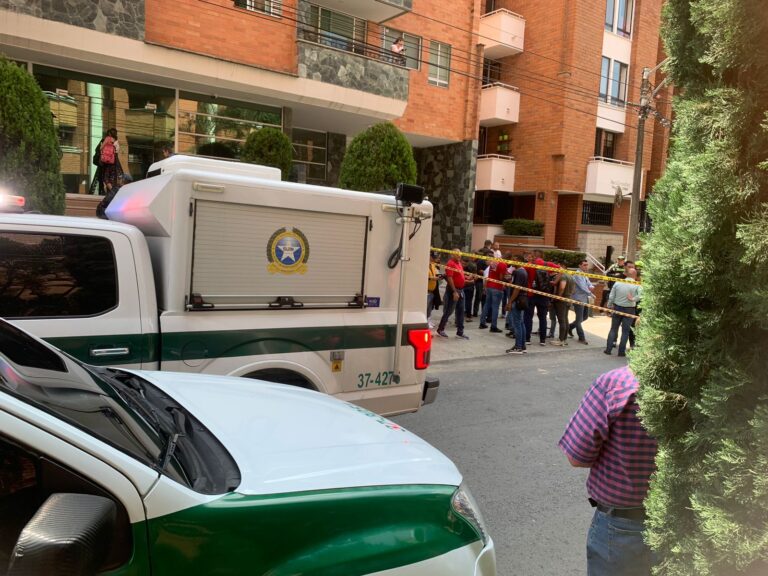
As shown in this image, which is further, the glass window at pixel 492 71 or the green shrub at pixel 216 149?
the glass window at pixel 492 71

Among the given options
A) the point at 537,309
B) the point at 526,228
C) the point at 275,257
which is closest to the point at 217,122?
the point at 537,309

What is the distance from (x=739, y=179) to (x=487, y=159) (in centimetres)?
2268

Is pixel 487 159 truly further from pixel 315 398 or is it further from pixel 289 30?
pixel 315 398

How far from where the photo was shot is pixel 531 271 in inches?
445

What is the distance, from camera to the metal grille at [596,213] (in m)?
24.8

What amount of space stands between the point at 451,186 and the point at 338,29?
7296 millimetres

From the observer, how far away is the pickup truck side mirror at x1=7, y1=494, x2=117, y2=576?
1357 millimetres

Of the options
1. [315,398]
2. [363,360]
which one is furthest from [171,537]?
[363,360]

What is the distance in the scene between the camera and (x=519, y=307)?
34.7ft

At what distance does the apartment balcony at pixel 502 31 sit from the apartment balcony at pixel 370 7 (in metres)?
8.36

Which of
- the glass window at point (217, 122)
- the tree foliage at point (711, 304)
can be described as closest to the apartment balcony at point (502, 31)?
the glass window at point (217, 122)

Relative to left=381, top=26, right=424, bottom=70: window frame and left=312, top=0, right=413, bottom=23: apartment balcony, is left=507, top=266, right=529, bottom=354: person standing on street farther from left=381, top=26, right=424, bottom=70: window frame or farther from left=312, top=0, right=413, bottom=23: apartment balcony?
left=381, top=26, right=424, bottom=70: window frame

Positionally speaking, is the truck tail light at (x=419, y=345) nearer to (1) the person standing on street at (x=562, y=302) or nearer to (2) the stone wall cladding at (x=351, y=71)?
(1) the person standing on street at (x=562, y=302)

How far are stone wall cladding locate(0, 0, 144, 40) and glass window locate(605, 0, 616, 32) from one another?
66.6 ft
